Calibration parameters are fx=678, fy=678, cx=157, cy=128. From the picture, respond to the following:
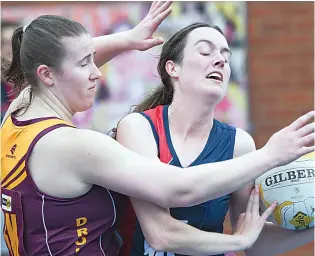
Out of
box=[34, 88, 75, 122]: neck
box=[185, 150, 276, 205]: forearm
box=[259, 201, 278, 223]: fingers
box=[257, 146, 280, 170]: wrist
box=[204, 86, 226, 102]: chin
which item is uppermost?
box=[204, 86, 226, 102]: chin

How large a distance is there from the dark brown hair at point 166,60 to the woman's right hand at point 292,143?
0.68 metres

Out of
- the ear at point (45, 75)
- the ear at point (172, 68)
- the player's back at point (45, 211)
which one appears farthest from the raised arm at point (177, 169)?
the ear at point (172, 68)

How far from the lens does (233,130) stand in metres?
3.04

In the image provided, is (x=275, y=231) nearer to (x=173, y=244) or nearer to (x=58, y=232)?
(x=173, y=244)

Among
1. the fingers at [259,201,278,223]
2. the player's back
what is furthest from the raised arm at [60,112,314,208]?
the fingers at [259,201,278,223]

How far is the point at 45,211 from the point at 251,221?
2.90 ft

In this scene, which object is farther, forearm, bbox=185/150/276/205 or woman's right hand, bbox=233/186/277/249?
woman's right hand, bbox=233/186/277/249

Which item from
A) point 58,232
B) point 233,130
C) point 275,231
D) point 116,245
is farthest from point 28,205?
point 275,231

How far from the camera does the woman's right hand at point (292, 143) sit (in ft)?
8.26

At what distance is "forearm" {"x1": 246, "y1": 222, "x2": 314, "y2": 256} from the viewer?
3031mm

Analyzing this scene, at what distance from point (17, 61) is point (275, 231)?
140 centimetres

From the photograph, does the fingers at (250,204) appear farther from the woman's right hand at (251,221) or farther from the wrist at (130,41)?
the wrist at (130,41)

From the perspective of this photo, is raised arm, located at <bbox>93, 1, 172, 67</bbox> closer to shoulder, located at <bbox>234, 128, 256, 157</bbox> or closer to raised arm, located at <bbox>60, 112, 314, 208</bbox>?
shoulder, located at <bbox>234, 128, 256, 157</bbox>

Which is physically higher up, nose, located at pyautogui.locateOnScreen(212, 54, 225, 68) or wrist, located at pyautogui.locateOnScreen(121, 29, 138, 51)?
wrist, located at pyautogui.locateOnScreen(121, 29, 138, 51)
